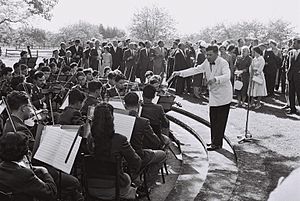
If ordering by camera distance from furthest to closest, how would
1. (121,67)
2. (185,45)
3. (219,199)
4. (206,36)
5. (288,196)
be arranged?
1. (206,36)
2. (121,67)
3. (185,45)
4. (219,199)
5. (288,196)

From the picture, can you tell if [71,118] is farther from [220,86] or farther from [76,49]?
[76,49]

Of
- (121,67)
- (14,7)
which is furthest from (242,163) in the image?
(14,7)

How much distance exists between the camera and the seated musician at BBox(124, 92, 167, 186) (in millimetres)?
5289

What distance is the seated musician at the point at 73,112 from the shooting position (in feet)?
18.3

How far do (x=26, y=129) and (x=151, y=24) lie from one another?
49712mm

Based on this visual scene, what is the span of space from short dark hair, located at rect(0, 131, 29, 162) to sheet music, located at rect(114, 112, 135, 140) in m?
1.51

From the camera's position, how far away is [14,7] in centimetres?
3519

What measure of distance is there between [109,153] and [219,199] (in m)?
1.98

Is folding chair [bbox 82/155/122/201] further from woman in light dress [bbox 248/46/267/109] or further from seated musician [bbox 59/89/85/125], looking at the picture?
woman in light dress [bbox 248/46/267/109]

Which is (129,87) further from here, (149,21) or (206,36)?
(206,36)

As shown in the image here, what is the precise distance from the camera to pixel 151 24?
53.7 metres

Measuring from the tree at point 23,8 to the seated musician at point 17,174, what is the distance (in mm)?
28901

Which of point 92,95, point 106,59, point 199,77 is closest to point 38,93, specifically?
point 92,95

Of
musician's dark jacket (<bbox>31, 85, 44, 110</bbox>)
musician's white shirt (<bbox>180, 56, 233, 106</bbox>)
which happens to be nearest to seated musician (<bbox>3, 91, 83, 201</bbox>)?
musician's dark jacket (<bbox>31, 85, 44, 110</bbox>)
